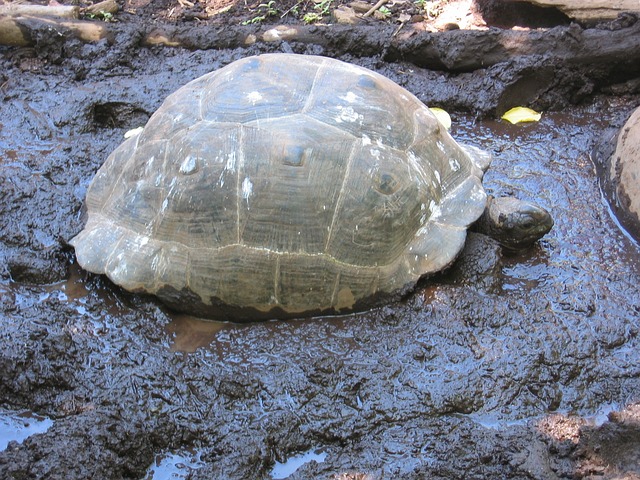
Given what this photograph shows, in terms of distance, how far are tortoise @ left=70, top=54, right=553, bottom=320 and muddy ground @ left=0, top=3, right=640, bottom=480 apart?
0.24 metres

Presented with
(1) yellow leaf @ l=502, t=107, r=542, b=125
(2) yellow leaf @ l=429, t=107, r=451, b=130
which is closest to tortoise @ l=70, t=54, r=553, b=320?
(2) yellow leaf @ l=429, t=107, r=451, b=130

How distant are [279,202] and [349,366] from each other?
1.00 m

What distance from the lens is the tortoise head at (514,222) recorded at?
404cm

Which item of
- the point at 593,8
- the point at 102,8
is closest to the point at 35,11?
the point at 102,8

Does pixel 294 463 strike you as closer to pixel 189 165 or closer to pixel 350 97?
pixel 189 165

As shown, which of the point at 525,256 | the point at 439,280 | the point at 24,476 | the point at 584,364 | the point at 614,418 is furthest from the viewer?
the point at 525,256

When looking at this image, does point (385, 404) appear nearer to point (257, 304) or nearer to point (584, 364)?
point (257, 304)

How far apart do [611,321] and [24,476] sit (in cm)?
328

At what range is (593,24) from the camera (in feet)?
19.6

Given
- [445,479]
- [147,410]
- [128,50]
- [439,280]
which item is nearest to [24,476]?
[147,410]

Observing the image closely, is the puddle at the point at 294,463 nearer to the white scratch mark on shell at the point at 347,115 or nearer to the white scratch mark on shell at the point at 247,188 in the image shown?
the white scratch mark on shell at the point at 247,188

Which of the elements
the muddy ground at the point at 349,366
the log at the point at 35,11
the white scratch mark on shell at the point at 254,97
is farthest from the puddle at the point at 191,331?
the log at the point at 35,11

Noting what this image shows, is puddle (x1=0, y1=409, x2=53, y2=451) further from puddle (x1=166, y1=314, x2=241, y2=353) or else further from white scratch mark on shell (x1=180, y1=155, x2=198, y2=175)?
white scratch mark on shell (x1=180, y1=155, x2=198, y2=175)

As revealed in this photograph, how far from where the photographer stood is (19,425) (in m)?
3.30
